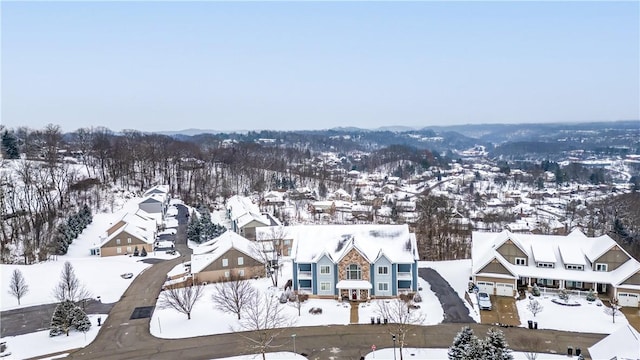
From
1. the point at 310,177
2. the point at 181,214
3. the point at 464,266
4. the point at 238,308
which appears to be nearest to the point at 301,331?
the point at 238,308

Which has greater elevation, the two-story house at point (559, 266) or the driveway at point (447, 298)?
the two-story house at point (559, 266)

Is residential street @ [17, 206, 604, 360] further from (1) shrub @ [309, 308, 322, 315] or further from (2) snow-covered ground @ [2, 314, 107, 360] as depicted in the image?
(1) shrub @ [309, 308, 322, 315]

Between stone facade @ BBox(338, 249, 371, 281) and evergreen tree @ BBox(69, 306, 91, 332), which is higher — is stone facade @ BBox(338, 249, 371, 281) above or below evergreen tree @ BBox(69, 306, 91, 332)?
above

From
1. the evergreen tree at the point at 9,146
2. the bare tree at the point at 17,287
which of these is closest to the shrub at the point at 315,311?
the bare tree at the point at 17,287

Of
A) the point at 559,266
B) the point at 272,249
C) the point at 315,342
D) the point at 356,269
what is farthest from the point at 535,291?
the point at 272,249

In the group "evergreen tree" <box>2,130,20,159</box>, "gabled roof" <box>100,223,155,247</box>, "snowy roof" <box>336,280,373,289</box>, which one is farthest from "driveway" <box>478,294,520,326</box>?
"evergreen tree" <box>2,130,20,159</box>

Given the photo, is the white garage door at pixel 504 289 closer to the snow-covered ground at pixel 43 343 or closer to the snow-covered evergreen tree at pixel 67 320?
the snow-covered ground at pixel 43 343
